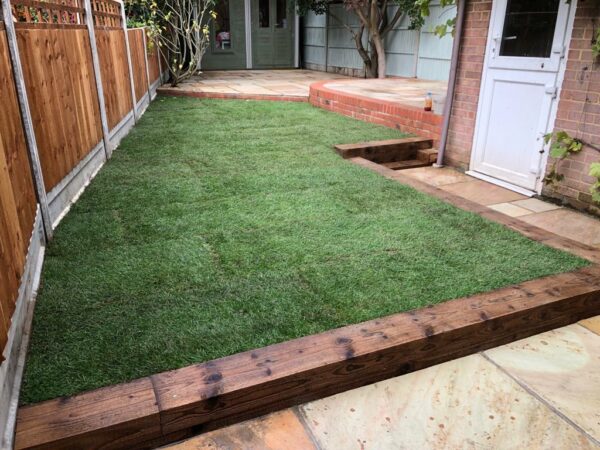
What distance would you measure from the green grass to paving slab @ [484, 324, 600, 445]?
32 centimetres

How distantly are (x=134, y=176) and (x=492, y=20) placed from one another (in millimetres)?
3401

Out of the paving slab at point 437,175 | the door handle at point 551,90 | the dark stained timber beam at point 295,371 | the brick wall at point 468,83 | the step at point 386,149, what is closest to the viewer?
the dark stained timber beam at point 295,371

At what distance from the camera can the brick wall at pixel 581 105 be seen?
342 cm

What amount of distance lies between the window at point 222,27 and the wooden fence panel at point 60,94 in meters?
11.0

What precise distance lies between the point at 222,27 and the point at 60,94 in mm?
12264

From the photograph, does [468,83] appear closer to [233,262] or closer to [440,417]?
[233,262]

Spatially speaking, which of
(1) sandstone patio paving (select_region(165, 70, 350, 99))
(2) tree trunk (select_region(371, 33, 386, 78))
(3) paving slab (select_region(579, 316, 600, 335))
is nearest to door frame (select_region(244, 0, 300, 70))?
(1) sandstone patio paving (select_region(165, 70, 350, 99))

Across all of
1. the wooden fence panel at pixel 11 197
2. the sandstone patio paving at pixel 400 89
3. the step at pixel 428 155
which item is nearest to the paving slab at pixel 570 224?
the step at pixel 428 155

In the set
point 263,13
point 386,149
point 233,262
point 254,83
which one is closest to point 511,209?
point 386,149

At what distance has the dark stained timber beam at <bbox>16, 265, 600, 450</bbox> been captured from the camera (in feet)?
4.99

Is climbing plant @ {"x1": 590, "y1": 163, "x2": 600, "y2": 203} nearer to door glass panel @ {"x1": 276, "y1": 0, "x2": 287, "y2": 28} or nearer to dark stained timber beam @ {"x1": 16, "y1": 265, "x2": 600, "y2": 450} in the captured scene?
dark stained timber beam @ {"x1": 16, "y1": 265, "x2": 600, "y2": 450}

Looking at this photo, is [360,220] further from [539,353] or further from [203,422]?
[203,422]

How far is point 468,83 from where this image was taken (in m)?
4.64

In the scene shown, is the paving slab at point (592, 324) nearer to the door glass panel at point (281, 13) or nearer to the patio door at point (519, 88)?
the patio door at point (519, 88)
